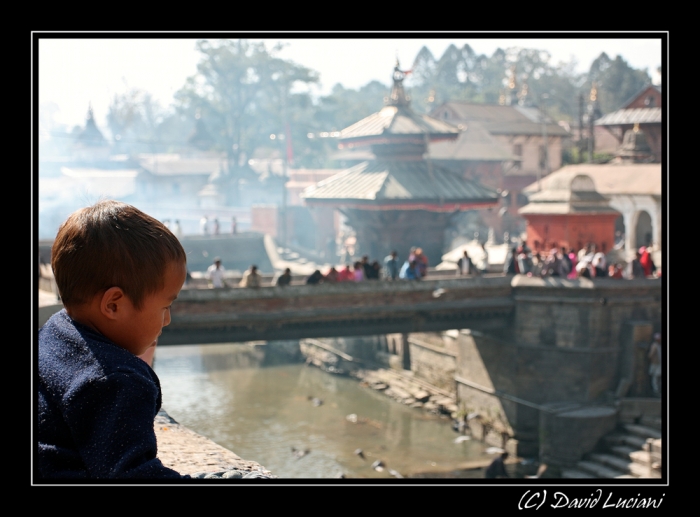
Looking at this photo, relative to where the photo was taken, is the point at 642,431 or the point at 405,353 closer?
the point at 642,431

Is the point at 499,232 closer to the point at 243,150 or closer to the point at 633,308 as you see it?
the point at 243,150

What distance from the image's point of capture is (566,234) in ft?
75.2

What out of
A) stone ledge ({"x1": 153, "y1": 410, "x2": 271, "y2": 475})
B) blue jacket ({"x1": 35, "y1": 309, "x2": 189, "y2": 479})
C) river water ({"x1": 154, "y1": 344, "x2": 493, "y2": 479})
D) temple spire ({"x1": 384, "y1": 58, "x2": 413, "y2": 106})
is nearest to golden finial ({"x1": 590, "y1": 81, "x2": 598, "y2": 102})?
temple spire ({"x1": 384, "y1": 58, "x2": 413, "y2": 106})

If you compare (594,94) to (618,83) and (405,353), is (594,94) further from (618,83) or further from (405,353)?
(405,353)

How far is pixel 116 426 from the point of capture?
159 centimetres

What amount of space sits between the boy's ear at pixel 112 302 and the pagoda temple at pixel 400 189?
2136 cm

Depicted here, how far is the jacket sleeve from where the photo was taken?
62.6 inches

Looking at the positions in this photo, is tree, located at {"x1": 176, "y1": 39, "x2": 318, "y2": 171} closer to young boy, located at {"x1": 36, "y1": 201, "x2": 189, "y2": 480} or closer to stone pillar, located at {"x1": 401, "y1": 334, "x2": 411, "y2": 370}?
stone pillar, located at {"x1": 401, "y1": 334, "x2": 411, "y2": 370}

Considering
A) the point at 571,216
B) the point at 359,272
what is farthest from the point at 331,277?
the point at 571,216

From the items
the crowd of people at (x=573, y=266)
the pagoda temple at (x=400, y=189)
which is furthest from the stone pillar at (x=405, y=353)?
the crowd of people at (x=573, y=266)

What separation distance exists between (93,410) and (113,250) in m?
0.30

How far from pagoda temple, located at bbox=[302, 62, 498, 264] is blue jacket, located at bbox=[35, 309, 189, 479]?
70.1 ft

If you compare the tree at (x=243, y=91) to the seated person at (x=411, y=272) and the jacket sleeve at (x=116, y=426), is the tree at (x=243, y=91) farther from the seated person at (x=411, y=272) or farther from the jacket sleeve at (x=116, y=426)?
the jacket sleeve at (x=116, y=426)
